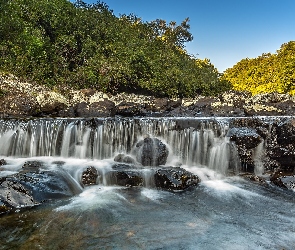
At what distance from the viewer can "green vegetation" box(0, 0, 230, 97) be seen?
18.4 metres

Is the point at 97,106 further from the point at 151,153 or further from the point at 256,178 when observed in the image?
the point at 256,178

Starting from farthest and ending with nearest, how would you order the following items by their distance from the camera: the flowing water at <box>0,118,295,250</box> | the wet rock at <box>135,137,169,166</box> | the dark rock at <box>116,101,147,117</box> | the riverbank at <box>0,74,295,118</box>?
the dark rock at <box>116,101,147,117</box>
the riverbank at <box>0,74,295,118</box>
the wet rock at <box>135,137,169,166</box>
the flowing water at <box>0,118,295,250</box>

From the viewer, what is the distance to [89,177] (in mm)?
7332

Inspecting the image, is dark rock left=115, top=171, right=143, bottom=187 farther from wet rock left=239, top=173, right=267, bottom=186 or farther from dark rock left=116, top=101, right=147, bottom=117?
dark rock left=116, top=101, right=147, bottom=117

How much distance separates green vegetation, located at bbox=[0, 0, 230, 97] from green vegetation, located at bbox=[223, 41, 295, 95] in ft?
Answer: 17.7

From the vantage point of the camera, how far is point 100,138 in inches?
392

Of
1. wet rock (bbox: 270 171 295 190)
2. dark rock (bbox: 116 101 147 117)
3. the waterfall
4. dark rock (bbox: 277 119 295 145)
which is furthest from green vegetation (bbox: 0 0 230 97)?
wet rock (bbox: 270 171 295 190)

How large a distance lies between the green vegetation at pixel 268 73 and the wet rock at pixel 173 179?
1880 cm

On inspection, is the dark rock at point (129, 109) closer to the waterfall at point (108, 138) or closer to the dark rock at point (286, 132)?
the waterfall at point (108, 138)

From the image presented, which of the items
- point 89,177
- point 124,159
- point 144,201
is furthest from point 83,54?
point 144,201

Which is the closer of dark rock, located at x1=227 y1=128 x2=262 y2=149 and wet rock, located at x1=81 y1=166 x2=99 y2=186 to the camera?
wet rock, located at x1=81 y1=166 x2=99 y2=186

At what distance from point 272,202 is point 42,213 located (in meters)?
5.06

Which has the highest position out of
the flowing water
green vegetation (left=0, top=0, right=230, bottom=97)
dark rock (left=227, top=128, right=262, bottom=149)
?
green vegetation (left=0, top=0, right=230, bottom=97)

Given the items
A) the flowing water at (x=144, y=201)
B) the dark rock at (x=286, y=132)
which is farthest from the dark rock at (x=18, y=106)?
the dark rock at (x=286, y=132)
